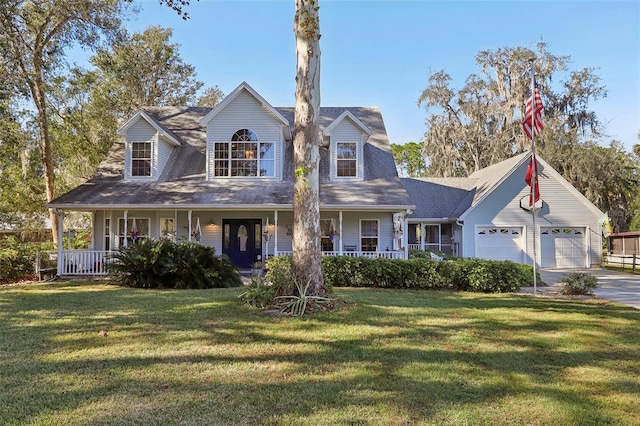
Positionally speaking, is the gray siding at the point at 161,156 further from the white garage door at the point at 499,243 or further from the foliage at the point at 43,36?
the white garage door at the point at 499,243

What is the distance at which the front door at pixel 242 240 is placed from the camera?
15531 millimetres

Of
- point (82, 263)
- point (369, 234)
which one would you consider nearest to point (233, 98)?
point (369, 234)

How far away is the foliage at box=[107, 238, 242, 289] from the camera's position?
10297mm

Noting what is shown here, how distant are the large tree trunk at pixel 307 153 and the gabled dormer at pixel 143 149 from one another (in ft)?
32.6

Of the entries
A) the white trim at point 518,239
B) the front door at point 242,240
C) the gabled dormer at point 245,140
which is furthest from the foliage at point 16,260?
the white trim at point 518,239

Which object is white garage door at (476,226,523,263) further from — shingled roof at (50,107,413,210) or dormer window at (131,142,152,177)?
dormer window at (131,142,152,177)

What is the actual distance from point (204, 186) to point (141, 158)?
291cm

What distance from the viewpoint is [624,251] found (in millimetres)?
20219

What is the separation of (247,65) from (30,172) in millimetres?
11984

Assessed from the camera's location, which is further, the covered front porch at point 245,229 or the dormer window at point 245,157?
the dormer window at point 245,157

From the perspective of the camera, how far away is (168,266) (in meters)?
10.1

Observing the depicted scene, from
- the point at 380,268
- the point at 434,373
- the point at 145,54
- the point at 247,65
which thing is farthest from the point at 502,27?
the point at 434,373

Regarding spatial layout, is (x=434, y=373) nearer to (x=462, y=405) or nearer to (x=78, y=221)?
(x=462, y=405)

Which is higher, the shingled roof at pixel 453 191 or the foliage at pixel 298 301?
the shingled roof at pixel 453 191
